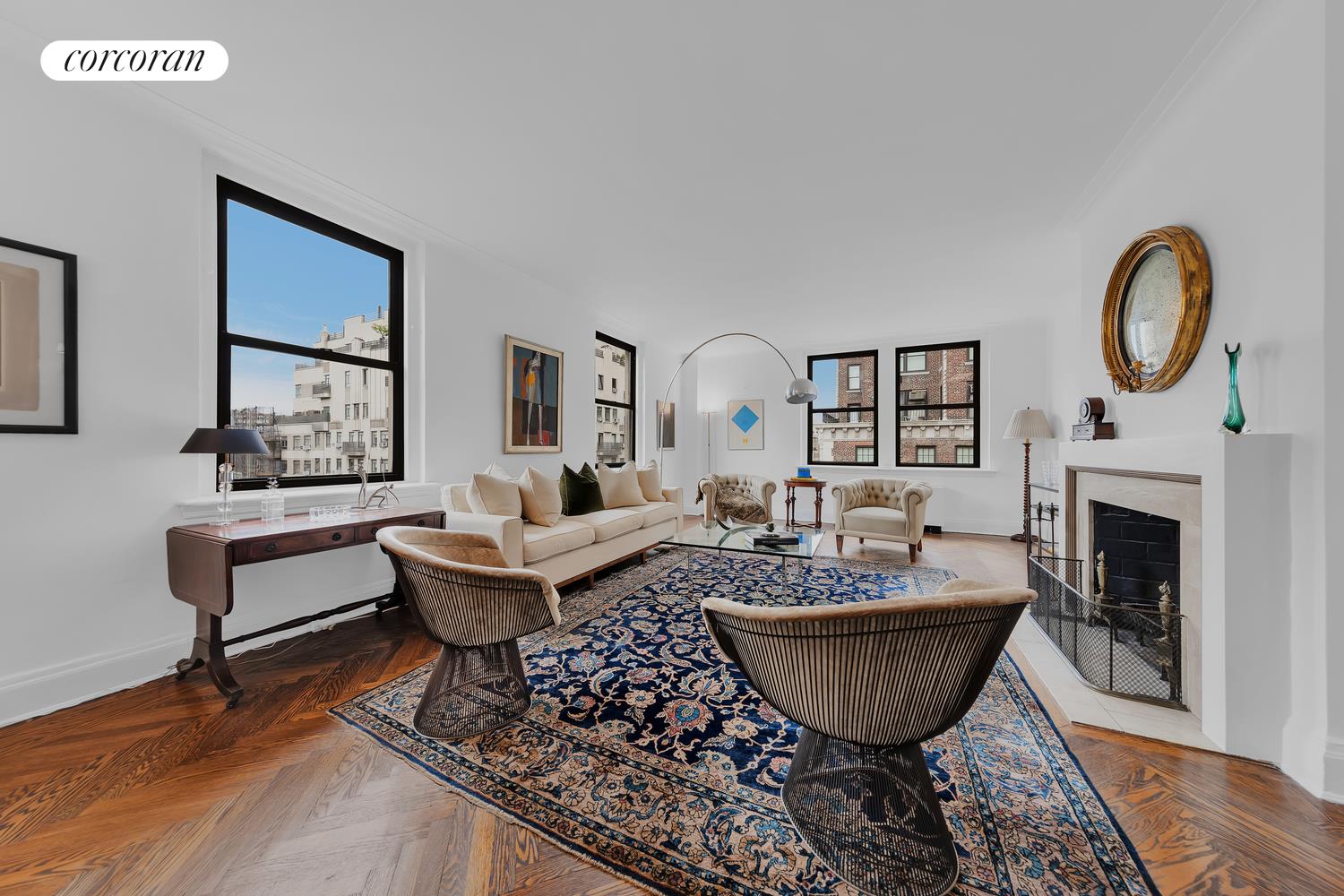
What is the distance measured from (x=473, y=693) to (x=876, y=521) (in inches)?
158

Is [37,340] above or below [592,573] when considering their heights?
above

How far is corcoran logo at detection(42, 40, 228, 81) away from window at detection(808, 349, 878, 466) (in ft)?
21.7

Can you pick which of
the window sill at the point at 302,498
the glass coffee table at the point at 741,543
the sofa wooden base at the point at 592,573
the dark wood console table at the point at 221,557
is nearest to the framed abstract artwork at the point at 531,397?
the window sill at the point at 302,498

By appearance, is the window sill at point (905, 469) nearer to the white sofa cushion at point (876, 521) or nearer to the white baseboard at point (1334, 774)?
the white sofa cushion at point (876, 521)

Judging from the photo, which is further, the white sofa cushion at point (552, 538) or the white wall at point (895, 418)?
the white wall at point (895, 418)

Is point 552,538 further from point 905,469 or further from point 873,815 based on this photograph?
point 905,469

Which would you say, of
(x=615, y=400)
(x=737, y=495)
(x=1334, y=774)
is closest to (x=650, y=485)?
(x=737, y=495)

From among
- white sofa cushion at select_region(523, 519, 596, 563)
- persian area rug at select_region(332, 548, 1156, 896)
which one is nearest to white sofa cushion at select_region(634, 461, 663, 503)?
white sofa cushion at select_region(523, 519, 596, 563)

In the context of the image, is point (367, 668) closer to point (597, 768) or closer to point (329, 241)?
point (597, 768)

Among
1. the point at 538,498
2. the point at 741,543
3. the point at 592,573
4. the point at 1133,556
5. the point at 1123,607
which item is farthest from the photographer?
the point at 592,573

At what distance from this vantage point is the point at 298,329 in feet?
10.3

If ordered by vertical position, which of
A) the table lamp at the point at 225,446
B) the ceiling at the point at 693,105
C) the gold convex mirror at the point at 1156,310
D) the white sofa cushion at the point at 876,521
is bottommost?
the white sofa cushion at the point at 876,521

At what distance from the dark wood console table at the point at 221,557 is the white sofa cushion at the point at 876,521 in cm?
424

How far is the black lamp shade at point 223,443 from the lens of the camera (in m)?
2.24
